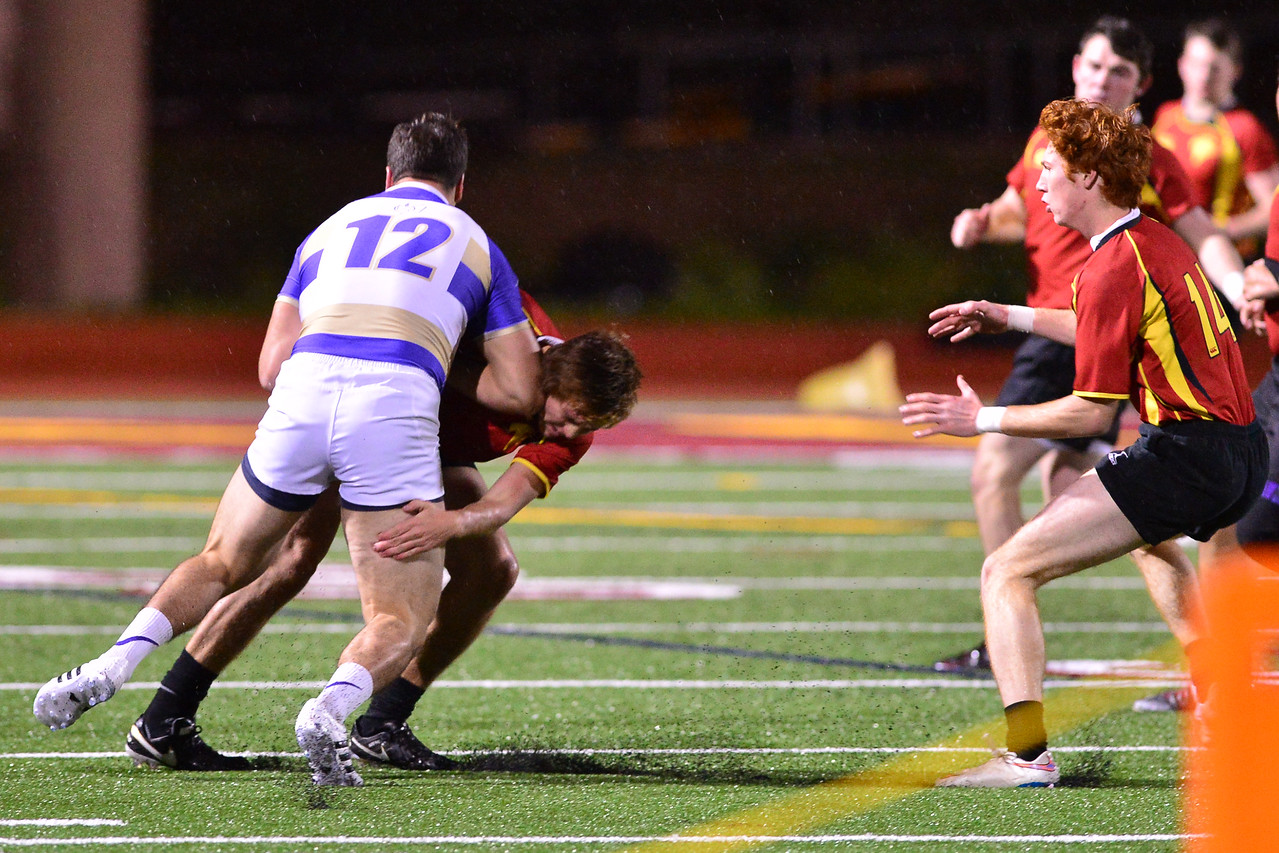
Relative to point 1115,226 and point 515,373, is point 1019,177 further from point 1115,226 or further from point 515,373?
point 515,373

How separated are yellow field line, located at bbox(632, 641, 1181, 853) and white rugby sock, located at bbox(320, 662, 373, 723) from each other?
33.1 inches

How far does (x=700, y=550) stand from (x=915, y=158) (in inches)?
590

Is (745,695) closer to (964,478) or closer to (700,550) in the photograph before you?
(700,550)

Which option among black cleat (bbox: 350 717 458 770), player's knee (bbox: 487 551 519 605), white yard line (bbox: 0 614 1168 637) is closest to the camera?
black cleat (bbox: 350 717 458 770)

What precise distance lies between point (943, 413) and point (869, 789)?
3.60 ft

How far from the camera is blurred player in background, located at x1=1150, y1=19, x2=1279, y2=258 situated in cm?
745

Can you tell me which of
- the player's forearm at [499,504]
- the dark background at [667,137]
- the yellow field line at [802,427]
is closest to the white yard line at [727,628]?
the player's forearm at [499,504]

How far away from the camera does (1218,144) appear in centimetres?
745

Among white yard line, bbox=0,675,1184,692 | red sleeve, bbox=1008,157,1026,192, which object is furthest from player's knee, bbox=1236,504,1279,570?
red sleeve, bbox=1008,157,1026,192

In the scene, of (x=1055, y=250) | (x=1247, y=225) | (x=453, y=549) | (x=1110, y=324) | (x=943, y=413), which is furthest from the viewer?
(x=1247, y=225)

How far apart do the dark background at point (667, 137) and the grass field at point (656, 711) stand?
42.3ft

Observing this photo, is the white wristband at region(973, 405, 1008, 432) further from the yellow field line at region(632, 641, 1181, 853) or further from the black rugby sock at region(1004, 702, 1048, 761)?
the yellow field line at region(632, 641, 1181, 853)

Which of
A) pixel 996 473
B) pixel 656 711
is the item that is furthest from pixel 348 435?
pixel 996 473

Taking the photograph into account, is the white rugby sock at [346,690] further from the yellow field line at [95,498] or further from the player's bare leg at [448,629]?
the yellow field line at [95,498]
